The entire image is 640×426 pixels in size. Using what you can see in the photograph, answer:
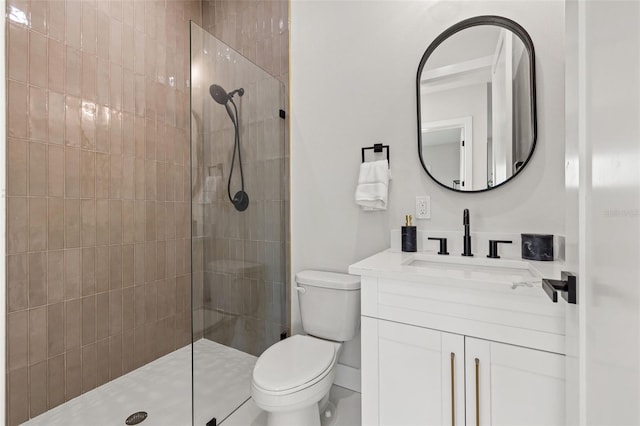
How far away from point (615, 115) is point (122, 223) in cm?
230

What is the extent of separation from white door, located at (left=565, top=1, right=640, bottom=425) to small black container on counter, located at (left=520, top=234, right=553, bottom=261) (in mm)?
684

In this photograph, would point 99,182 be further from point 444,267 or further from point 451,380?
point 451,380

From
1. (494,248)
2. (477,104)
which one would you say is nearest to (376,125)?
(477,104)

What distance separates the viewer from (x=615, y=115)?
1.53ft

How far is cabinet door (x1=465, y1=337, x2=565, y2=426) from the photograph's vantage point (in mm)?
904

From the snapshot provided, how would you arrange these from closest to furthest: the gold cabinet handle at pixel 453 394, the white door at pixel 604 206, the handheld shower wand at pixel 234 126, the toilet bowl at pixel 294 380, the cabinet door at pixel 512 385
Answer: the white door at pixel 604 206 < the cabinet door at pixel 512 385 < the gold cabinet handle at pixel 453 394 < the toilet bowl at pixel 294 380 < the handheld shower wand at pixel 234 126

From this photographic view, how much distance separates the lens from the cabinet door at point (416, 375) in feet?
3.41

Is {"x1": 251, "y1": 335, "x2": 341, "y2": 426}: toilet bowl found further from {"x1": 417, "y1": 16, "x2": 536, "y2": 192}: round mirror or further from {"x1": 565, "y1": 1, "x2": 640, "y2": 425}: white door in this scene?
{"x1": 417, "y1": 16, "x2": 536, "y2": 192}: round mirror

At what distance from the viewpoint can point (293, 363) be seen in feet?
4.44

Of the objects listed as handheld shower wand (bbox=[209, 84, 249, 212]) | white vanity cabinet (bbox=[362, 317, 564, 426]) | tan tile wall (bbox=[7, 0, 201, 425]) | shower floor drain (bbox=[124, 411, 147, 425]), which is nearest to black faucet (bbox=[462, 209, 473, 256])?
white vanity cabinet (bbox=[362, 317, 564, 426])

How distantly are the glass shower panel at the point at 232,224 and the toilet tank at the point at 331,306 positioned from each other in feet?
1.07

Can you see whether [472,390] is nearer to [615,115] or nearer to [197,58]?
[615,115]

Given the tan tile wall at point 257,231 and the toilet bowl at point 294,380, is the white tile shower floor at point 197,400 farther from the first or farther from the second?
the toilet bowl at point 294,380

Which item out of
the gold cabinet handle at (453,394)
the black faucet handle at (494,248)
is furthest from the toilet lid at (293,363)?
the black faucet handle at (494,248)
